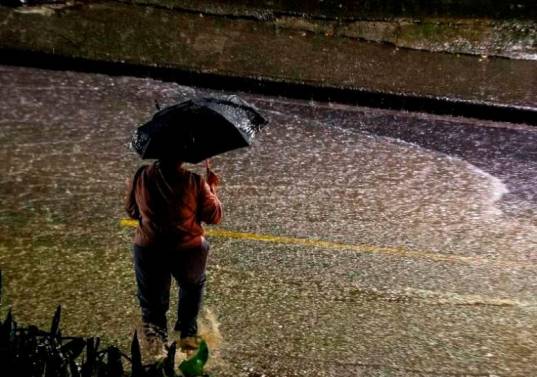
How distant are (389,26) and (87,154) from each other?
581 cm

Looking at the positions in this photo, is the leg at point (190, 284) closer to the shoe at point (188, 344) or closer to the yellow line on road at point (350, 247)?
the shoe at point (188, 344)

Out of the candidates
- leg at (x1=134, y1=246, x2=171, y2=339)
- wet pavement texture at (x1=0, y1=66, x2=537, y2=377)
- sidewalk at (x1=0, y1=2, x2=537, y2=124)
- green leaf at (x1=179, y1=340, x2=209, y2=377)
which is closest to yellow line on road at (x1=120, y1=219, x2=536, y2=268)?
wet pavement texture at (x1=0, y1=66, x2=537, y2=377)

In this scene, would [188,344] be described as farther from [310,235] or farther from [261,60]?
[261,60]

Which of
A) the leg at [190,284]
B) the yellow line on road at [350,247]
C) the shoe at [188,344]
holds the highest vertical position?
the leg at [190,284]

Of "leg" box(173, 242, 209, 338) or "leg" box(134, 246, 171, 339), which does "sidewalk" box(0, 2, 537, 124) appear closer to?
"leg" box(173, 242, 209, 338)

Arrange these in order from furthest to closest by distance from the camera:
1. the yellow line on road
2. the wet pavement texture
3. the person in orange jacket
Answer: the yellow line on road → the wet pavement texture → the person in orange jacket

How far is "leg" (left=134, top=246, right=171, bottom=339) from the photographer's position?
3.55 metres

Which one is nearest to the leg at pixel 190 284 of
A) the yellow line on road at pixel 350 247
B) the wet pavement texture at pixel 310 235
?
the wet pavement texture at pixel 310 235

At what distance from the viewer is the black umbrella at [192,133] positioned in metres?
3.17

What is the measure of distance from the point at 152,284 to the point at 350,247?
2188 mm

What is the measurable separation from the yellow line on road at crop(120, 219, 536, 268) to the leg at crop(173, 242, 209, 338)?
1392mm

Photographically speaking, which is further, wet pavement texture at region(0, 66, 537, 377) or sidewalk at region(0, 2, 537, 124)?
sidewalk at region(0, 2, 537, 124)

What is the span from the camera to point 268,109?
787 cm

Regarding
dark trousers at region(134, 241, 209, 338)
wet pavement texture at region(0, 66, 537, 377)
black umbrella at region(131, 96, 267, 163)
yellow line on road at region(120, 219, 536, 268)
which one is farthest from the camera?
yellow line on road at region(120, 219, 536, 268)
